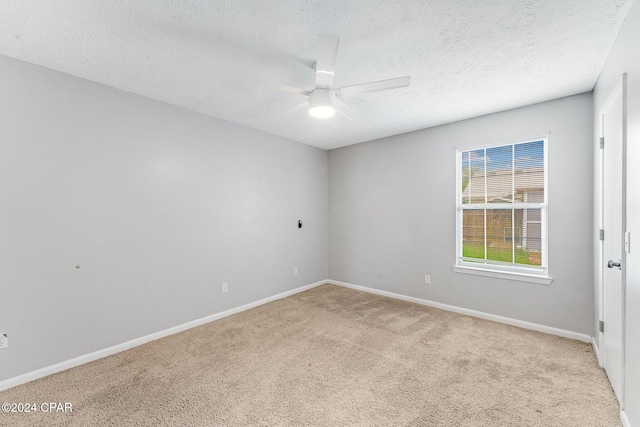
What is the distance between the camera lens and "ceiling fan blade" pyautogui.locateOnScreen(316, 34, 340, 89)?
Result: 1589 millimetres

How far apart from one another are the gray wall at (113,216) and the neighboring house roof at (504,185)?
2.87 metres

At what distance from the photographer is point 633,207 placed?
5.25 ft

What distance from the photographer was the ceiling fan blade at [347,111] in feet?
10.1

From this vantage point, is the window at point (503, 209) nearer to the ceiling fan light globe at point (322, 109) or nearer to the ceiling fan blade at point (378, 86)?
the ceiling fan blade at point (378, 86)

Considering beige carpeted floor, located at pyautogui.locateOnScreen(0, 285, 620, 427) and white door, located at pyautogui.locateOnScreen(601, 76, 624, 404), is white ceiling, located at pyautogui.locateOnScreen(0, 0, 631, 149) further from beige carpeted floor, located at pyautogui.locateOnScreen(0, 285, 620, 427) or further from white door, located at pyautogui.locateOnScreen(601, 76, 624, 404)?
beige carpeted floor, located at pyautogui.locateOnScreen(0, 285, 620, 427)

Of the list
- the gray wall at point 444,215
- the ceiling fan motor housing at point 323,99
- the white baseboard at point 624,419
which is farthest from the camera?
the gray wall at point 444,215

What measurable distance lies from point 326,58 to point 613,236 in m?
2.45

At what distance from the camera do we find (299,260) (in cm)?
471

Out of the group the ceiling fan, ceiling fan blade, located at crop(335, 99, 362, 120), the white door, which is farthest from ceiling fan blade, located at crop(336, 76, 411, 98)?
the white door

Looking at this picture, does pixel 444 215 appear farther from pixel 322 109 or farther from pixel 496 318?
pixel 322 109

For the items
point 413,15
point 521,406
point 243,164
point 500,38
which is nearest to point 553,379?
point 521,406

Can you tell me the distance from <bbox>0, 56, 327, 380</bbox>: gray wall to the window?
9.13ft

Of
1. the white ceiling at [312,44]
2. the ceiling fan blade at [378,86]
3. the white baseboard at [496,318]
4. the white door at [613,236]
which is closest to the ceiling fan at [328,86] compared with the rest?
the ceiling fan blade at [378,86]

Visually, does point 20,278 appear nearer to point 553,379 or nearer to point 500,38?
point 500,38
